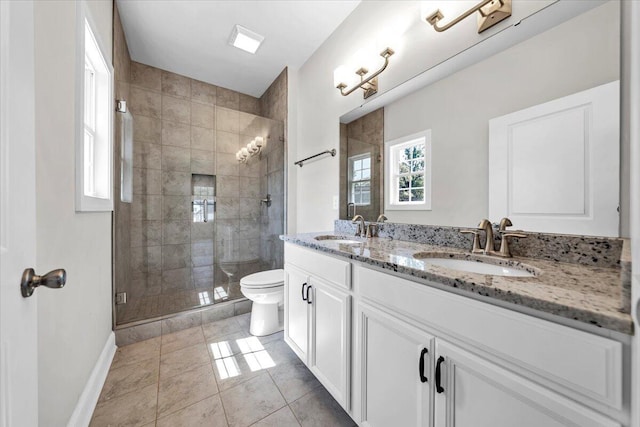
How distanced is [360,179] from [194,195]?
6.46ft

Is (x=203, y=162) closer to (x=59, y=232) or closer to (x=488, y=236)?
(x=59, y=232)

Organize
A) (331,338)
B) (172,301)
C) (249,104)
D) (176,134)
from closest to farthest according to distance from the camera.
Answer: (331,338) → (172,301) → (176,134) → (249,104)

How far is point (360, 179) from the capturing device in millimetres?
1864

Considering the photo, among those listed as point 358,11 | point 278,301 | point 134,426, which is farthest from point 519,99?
point 134,426

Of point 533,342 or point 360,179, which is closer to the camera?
point 533,342

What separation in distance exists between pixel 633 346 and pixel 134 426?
180 cm

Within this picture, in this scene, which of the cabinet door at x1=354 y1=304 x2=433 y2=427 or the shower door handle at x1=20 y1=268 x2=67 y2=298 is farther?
the cabinet door at x1=354 y1=304 x2=433 y2=427

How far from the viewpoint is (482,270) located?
976 millimetres

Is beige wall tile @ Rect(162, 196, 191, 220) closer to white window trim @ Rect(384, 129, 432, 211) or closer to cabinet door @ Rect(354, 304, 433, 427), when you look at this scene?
white window trim @ Rect(384, 129, 432, 211)

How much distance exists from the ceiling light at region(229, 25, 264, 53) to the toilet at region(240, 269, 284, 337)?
2.20 metres

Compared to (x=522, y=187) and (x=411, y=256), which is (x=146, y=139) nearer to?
(x=411, y=256)

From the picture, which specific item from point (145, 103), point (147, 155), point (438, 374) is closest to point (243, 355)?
point (438, 374)

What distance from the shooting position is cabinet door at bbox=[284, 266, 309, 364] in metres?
1.45

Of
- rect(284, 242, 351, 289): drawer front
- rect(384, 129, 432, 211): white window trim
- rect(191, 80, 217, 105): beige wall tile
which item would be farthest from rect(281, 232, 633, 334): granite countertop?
rect(191, 80, 217, 105): beige wall tile
